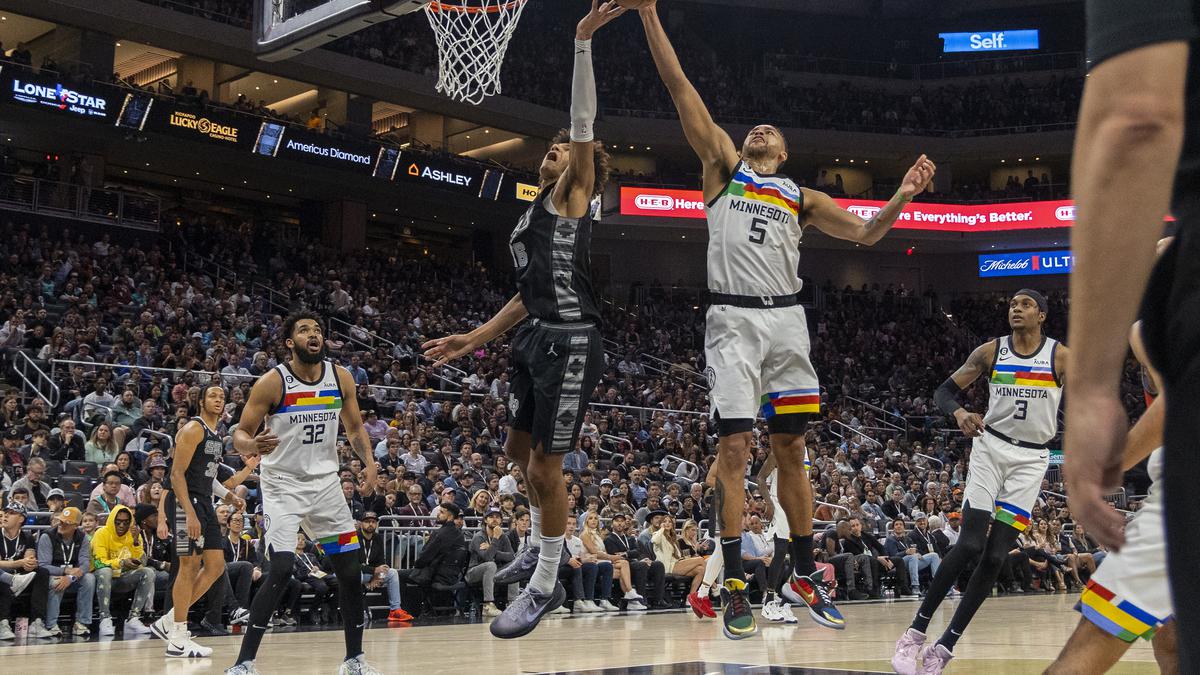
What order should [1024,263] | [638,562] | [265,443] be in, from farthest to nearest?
[1024,263], [638,562], [265,443]

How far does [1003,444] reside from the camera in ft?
22.4

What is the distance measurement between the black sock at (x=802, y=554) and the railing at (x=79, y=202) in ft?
70.1

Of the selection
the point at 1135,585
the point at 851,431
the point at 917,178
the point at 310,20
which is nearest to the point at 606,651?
the point at 917,178

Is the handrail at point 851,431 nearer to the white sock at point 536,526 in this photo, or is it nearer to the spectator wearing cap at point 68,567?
the spectator wearing cap at point 68,567

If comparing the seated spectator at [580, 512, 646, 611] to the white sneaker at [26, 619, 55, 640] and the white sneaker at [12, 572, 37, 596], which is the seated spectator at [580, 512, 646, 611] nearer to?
the white sneaker at [26, 619, 55, 640]

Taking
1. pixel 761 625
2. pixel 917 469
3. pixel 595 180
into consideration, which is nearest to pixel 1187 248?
pixel 595 180

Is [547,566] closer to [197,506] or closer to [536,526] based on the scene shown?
[536,526]

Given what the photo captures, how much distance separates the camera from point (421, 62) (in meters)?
29.4

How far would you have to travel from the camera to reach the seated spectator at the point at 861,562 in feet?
54.3

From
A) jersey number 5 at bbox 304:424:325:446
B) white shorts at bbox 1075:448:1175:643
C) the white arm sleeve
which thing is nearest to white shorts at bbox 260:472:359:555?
jersey number 5 at bbox 304:424:325:446

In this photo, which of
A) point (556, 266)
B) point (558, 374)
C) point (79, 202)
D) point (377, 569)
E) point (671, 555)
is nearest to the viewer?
point (558, 374)

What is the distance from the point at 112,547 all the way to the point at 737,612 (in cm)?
726

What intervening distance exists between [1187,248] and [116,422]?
15122 mm

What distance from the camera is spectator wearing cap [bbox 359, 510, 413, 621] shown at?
41.0 feet
